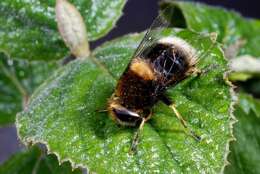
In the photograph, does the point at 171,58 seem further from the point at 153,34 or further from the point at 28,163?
the point at 28,163

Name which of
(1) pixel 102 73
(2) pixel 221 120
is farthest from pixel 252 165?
(1) pixel 102 73

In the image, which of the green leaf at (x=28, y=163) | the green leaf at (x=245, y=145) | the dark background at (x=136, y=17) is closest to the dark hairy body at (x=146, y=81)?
the green leaf at (x=245, y=145)

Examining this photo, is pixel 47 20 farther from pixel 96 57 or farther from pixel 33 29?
pixel 96 57

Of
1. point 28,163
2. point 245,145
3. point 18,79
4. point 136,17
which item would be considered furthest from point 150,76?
point 136,17

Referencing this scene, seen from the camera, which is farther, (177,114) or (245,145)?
(245,145)

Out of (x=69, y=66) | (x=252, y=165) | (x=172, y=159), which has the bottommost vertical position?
(x=252, y=165)

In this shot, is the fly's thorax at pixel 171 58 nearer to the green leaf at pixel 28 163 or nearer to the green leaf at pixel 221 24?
the green leaf at pixel 221 24

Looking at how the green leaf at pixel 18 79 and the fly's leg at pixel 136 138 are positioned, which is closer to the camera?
the fly's leg at pixel 136 138
